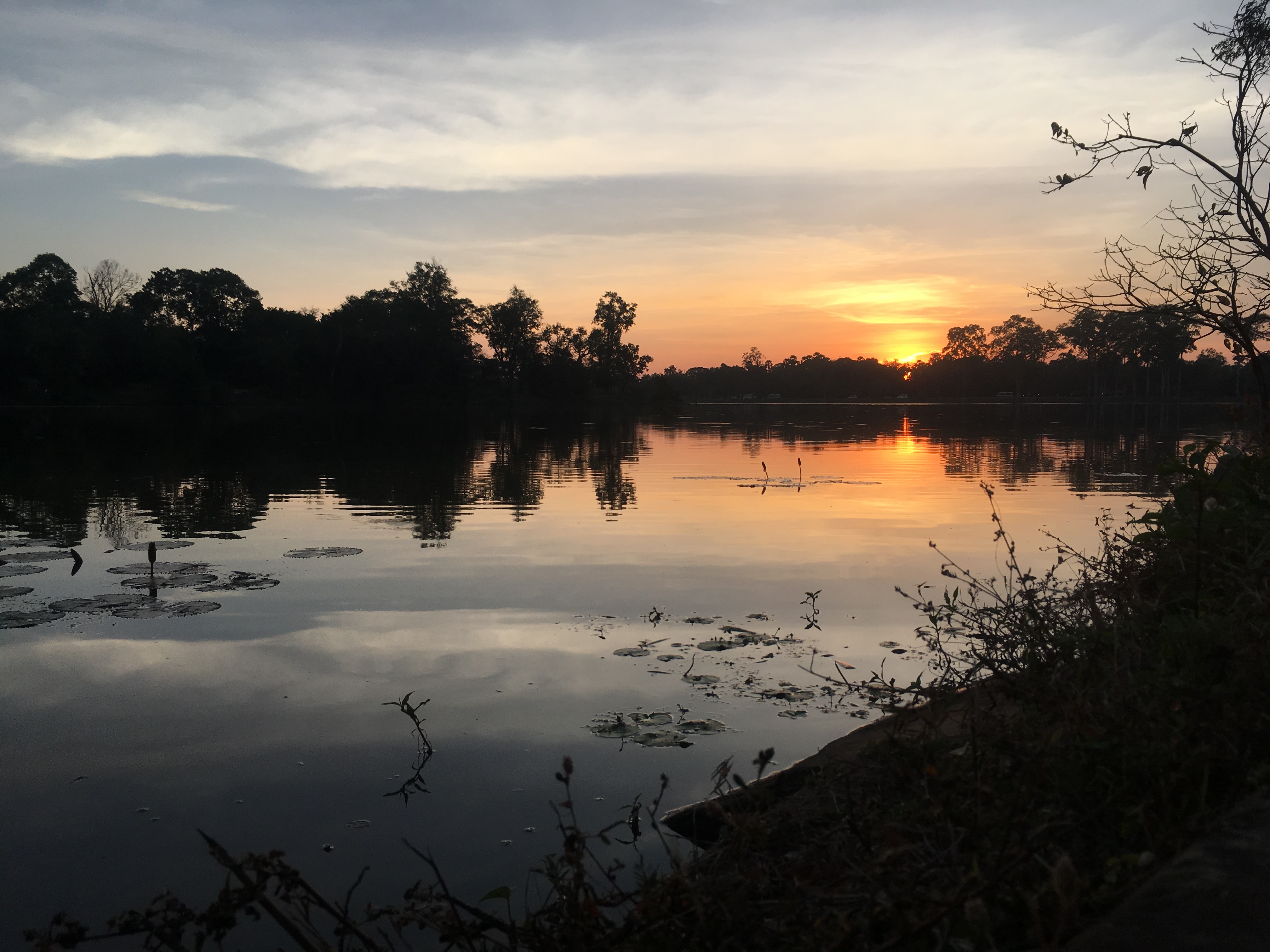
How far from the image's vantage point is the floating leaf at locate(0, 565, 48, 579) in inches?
460

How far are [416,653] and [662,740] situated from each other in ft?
10.2

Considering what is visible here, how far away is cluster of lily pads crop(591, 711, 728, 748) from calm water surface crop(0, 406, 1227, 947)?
0.10 meters

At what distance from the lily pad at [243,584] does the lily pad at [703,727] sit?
21.4 feet

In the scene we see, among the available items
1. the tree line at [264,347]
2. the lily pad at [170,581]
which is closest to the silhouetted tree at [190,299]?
the tree line at [264,347]

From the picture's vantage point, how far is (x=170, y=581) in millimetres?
11375

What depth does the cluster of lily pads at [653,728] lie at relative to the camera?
6.61 meters

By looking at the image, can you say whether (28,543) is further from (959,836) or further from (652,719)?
(959,836)

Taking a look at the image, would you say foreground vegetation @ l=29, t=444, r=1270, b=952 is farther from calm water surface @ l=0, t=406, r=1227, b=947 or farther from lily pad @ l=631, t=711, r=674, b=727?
lily pad @ l=631, t=711, r=674, b=727

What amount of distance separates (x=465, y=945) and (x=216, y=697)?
15.0ft

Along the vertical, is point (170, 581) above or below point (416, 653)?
above

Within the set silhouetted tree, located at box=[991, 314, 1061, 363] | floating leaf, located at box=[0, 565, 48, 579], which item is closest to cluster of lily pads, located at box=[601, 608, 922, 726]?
floating leaf, located at box=[0, 565, 48, 579]

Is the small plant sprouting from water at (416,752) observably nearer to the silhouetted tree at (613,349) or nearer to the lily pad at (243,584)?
the lily pad at (243,584)

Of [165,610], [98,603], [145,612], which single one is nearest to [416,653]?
[165,610]

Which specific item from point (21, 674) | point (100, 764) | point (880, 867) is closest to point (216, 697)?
point (100, 764)
